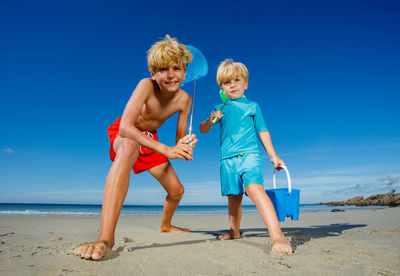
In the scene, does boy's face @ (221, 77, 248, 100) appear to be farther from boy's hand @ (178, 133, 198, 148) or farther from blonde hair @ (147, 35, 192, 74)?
boy's hand @ (178, 133, 198, 148)

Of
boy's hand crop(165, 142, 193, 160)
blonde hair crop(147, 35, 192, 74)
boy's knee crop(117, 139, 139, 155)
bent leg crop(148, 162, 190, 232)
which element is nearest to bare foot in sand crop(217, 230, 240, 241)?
bent leg crop(148, 162, 190, 232)

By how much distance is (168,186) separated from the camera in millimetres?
3697

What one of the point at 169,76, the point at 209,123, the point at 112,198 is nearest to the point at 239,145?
the point at 209,123

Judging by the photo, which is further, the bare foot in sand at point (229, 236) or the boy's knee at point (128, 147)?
the bare foot in sand at point (229, 236)

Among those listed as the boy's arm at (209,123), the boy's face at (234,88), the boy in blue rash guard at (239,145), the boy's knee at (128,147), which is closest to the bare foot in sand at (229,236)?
the boy in blue rash guard at (239,145)

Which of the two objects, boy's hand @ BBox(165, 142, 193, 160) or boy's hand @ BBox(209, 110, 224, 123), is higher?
boy's hand @ BBox(209, 110, 224, 123)

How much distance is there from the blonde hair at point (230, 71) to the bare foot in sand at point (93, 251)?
7.78ft

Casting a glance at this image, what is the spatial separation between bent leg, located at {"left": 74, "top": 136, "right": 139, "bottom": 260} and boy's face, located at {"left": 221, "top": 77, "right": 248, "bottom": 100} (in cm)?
151

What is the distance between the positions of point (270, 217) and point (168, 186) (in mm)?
1603

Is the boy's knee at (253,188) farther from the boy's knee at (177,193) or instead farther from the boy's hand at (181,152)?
the boy's knee at (177,193)

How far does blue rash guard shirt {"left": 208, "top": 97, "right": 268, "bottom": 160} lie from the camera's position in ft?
10.0

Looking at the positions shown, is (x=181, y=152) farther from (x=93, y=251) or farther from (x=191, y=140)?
(x=93, y=251)

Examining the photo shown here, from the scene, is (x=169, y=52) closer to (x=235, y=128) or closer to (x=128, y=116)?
(x=128, y=116)

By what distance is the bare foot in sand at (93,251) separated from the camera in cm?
188
